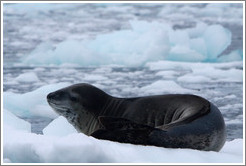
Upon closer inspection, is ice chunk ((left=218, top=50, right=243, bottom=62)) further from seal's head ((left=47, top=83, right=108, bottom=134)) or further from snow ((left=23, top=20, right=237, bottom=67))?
seal's head ((left=47, top=83, right=108, bottom=134))

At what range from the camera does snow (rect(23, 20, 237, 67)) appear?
10.0 metres

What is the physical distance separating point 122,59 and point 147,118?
5330 mm

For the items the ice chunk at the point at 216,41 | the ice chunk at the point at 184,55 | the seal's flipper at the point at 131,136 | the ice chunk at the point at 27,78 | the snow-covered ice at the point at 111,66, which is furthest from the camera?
the ice chunk at the point at 216,41

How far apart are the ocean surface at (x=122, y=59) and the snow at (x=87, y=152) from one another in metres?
1.92

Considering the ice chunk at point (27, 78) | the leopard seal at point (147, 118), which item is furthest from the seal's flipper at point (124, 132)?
the ice chunk at point (27, 78)

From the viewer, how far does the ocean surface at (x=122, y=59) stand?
8.03 meters

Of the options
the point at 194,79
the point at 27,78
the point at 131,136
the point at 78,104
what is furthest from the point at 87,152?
the point at 194,79

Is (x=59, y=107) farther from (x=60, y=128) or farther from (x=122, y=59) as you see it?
(x=122, y=59)

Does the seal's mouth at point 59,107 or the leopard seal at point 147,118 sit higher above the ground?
the leopard seal at point 147,118

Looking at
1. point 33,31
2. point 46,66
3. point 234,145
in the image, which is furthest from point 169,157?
point 33,31

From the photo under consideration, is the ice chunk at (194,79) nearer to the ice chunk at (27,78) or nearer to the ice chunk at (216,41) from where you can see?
the ice chunk at (216,41)

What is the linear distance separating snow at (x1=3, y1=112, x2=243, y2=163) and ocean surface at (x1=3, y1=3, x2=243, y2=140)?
1924 mm

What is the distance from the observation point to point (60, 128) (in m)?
5.35

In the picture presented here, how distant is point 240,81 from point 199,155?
496 cm
